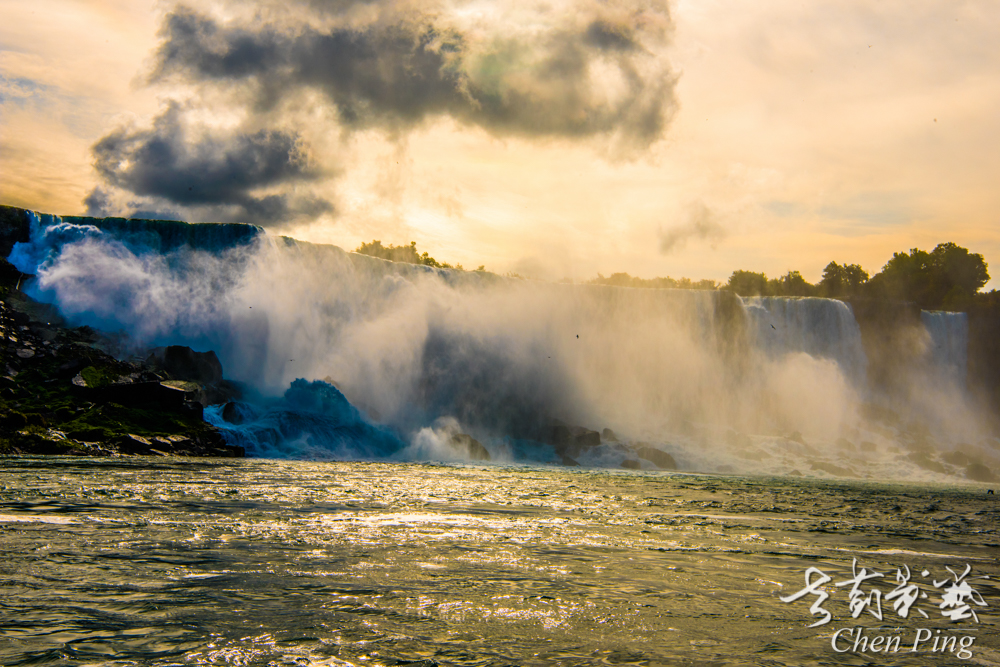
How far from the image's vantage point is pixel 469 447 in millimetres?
45344

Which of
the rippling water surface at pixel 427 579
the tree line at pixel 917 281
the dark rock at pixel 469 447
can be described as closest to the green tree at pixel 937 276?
the tree line at pixel 917 281

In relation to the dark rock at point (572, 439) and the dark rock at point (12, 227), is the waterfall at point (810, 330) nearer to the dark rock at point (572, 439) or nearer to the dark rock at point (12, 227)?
the dark rock at point (572, 439)

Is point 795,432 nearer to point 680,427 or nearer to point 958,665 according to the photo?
point 680,427

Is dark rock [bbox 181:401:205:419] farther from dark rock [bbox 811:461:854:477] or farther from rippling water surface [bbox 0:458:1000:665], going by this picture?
dark rock [bbox 811:461:854:477]

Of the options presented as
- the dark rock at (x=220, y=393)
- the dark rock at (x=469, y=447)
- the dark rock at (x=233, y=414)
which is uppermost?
the dark rock at (x=220, y=393)

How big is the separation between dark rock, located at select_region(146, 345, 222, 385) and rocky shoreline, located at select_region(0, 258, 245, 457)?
0.05 metres

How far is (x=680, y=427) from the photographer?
57250 millimetres

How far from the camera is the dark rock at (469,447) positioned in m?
44.8

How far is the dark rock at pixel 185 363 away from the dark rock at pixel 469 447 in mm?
15234

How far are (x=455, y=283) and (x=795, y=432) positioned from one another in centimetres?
3155

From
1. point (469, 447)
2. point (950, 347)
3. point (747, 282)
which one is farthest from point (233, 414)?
point (747, 282)

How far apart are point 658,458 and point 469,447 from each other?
44.6 ft
